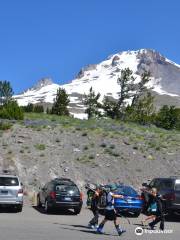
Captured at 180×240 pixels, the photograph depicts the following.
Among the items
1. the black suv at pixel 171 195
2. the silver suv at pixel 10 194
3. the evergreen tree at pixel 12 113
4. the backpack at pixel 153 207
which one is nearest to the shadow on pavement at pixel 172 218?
the black suv at pixel 171 195

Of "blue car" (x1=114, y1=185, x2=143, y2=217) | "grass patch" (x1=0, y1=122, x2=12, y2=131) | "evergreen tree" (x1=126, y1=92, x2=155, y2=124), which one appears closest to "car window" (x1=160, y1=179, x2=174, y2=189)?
"blue car" (x1=114, y1=185, x2=143, y2=217)

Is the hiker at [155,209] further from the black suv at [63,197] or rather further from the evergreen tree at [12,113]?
the evergreen tree at [12,113]

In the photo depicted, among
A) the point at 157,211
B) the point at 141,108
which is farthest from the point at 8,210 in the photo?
the point at 141,108

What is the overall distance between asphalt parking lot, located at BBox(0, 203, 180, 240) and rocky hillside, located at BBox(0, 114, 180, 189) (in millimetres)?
12350

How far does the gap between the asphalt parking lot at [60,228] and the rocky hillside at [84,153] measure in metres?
12.4

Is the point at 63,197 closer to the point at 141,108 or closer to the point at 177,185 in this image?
the point at 177,185

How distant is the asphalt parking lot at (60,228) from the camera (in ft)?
48.3

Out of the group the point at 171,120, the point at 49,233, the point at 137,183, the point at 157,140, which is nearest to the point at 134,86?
the point at 171,120

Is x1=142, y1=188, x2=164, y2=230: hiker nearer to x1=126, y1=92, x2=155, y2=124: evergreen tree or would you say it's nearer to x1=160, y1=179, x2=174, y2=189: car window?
x1=160, y1=179, x2=174, y2=189: car window

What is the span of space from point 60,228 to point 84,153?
73.3 ft

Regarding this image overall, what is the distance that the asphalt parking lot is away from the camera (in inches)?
580

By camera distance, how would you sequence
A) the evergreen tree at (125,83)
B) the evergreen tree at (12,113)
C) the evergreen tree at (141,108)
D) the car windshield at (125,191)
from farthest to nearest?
1. the evergreen tree at (125,83)
2. the evergreen tree at (141,108)
3. the evergreen tree at (12,113)
4. the car windshield at (125,191)

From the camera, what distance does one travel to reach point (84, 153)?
39469 mm

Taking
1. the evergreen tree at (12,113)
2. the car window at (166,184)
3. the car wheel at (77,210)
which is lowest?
the car wheel at (77,210)
